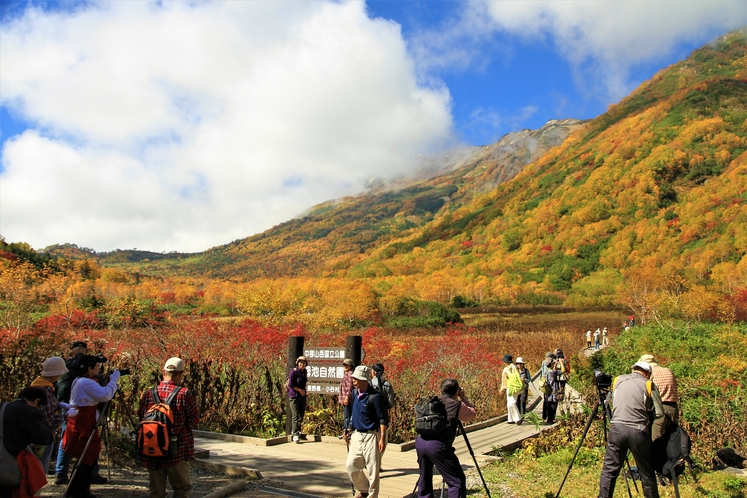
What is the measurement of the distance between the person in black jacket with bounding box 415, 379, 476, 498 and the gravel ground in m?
2.43

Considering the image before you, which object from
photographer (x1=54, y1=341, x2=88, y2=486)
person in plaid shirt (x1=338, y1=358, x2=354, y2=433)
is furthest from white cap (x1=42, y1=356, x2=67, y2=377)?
person in plaid shirt (x1=338, y1=358, x2=354, y2=433)

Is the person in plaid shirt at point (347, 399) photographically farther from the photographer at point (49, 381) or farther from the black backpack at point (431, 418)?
the photographer at point (49, 381)

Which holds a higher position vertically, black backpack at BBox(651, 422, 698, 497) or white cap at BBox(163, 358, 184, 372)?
white cap at BBox(163, 358, 184, 372)

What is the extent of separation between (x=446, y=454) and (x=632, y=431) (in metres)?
1.83

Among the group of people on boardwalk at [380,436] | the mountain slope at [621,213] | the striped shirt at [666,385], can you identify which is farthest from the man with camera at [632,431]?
the mountain slope at [621,213]

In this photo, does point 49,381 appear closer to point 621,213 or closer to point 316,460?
point 316,460

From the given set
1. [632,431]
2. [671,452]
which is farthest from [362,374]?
[671,452]

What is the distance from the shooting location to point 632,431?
540cm

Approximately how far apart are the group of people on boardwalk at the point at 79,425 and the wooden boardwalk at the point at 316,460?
1.37 metres

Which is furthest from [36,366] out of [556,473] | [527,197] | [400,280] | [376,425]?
[527,197]

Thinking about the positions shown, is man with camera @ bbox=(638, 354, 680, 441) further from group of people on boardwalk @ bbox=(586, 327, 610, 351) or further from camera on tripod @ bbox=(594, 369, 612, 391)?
group of people on boardwalk @ bbox=(586, 327, 610, 351)

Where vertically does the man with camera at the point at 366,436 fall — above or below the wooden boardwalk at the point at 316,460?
above

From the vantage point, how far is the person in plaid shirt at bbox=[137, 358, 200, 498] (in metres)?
4.90

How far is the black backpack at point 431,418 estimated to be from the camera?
5.17 metres
